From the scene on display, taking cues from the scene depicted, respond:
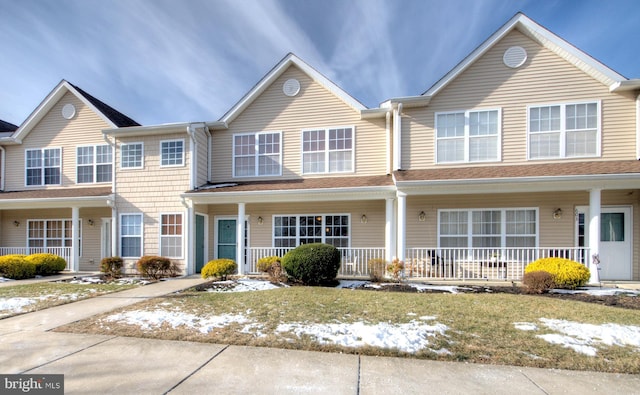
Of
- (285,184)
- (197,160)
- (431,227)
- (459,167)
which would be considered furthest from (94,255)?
(459,167)

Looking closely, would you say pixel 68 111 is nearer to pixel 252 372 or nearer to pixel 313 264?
pixel 313 264

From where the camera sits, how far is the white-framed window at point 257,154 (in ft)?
43.0

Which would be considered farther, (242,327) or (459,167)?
(459,167)

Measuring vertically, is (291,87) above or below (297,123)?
above

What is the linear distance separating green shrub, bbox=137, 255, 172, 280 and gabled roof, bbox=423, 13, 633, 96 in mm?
11111

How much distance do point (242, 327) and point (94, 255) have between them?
1183 cm

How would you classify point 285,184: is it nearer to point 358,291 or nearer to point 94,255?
point 358,291

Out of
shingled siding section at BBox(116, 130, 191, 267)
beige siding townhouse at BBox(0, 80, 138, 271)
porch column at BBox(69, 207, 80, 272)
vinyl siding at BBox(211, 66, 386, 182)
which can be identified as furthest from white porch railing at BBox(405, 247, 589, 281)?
porch column at BBox(69, 207, 80, 272)

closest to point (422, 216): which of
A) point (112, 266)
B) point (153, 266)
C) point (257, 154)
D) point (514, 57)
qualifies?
point (514, 57)

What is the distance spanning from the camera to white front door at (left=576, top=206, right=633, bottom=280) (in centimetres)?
1045

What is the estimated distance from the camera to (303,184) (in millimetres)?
11742

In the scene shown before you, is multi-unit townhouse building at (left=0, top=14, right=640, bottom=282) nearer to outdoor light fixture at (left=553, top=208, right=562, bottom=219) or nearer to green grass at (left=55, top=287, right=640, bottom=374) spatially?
outdoor light fixture at (left=553, top=208, right=562, bottom=219)

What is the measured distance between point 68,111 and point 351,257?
1389cm

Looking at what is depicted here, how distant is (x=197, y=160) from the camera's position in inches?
499
